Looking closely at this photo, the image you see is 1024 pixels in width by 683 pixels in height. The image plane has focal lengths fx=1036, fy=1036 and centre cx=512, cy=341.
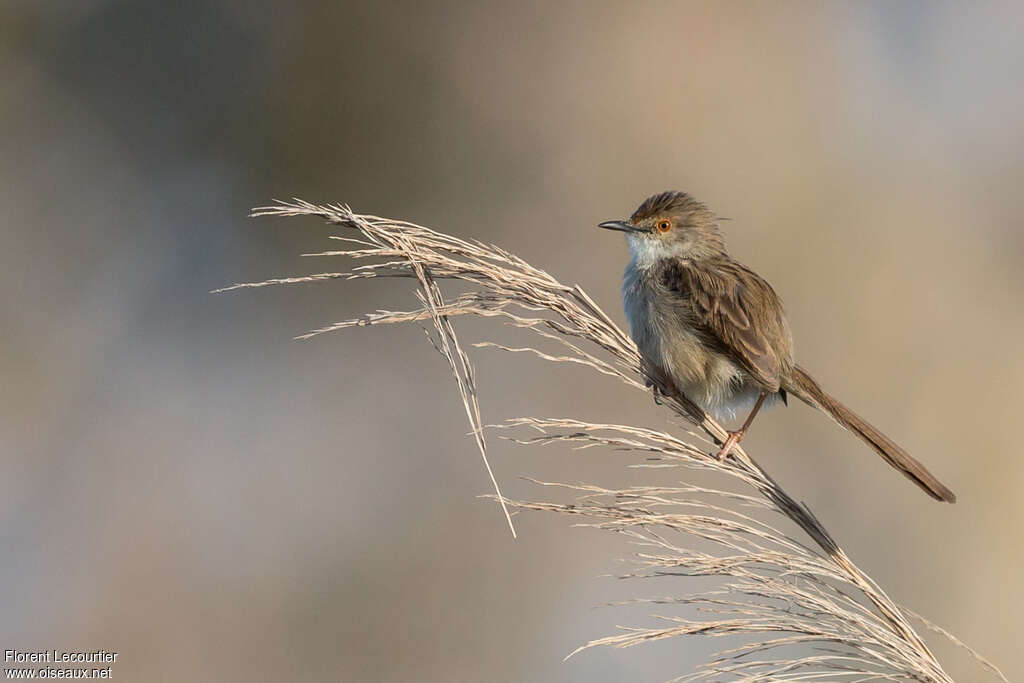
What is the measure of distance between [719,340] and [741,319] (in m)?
0.11

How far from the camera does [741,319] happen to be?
3.56 metres

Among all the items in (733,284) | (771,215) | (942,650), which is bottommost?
(942,650)

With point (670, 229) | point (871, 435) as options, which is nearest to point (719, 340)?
point (871, 435)

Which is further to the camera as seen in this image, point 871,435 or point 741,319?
point 741,319

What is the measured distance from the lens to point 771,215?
7.40 meters

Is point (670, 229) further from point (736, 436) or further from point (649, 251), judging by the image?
point (736, 436)

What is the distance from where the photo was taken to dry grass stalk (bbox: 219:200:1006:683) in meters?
2.22

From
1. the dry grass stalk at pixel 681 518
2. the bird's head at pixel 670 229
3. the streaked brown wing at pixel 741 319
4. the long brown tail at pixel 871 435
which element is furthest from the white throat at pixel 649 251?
the dry grass stalk at pixel 681 518

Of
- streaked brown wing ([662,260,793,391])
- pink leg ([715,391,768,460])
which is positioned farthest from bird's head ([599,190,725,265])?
A: pink leg ([715,391,768,460])

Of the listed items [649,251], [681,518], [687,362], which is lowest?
[681,518]

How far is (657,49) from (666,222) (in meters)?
4.05

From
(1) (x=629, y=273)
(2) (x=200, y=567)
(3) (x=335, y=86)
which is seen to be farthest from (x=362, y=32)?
(1) (x=629, y=273)

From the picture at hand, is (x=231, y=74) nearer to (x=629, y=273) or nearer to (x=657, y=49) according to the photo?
(x=657, y=49)

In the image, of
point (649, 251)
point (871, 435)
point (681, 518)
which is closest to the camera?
point (681, 518)
